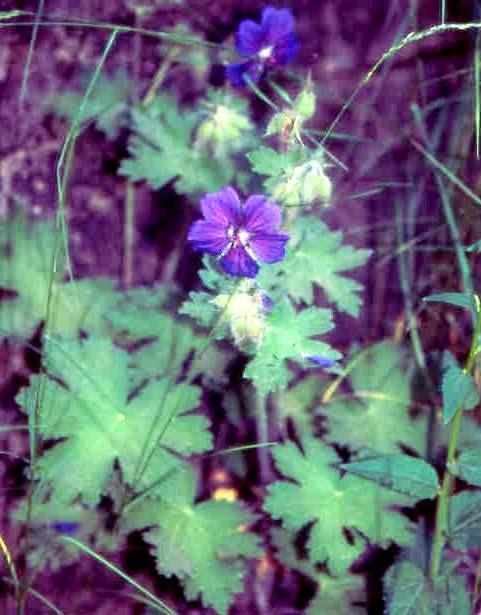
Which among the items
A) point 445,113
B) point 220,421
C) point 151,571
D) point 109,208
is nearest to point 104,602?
point 151,571

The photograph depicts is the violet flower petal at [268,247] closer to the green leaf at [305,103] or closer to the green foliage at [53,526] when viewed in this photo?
the green leaf at [305,103]

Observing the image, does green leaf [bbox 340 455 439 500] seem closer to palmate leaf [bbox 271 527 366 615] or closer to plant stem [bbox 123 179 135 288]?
palmate leaf [bbox 271 527 366 615]

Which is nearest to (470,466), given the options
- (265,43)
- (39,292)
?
(265,43)

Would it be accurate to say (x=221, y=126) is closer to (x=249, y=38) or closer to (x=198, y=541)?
(x=249, y=38)

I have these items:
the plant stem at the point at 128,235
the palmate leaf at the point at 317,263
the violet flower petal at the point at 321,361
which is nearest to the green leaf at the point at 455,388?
the violet flower petal at the point at 321,361

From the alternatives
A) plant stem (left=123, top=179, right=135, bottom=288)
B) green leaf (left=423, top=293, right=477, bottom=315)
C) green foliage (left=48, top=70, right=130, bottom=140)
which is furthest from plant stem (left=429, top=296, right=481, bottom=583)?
green foliage (left=48, top=70, right=130, bottom=140)
